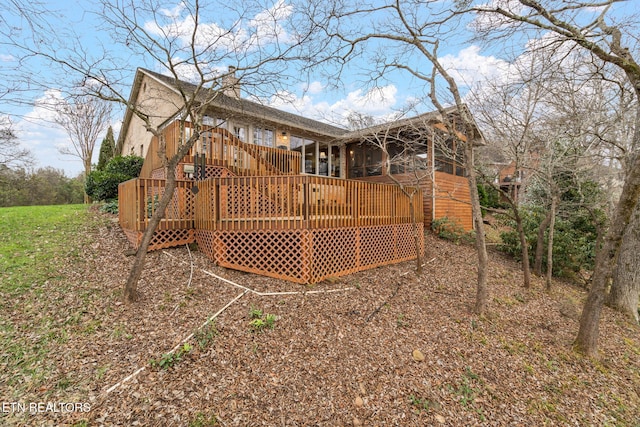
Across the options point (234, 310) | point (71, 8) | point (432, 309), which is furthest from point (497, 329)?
point (71, 8)

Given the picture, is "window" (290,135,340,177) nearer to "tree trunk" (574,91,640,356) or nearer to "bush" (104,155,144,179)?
"bush" (104,155,144,179)

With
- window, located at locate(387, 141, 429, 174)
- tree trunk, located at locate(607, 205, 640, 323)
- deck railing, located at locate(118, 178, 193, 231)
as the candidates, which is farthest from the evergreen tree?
tree trunk, located at locate(607, 205, 640, 323)

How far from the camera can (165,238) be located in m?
6.37

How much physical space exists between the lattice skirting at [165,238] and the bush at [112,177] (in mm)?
5548

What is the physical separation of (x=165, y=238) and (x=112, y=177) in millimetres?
6824

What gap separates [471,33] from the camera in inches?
195

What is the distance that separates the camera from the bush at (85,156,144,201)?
10992mm

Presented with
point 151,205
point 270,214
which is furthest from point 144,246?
point 270,214

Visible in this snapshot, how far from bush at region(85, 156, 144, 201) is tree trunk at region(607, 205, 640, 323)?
16.1m

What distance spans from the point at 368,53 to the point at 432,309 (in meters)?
5.51

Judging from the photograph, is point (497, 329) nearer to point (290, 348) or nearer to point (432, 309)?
point (432, 309)

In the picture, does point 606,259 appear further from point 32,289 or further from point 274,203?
point 32,289

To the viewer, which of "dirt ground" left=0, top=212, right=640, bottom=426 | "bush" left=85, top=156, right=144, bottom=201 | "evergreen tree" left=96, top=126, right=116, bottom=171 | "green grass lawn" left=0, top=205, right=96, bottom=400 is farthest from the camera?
"evergreen tree" left=96, top=126, right=116, bottom=171

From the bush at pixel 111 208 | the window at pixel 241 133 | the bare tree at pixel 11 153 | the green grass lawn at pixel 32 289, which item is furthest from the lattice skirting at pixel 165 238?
the window at pixel 241 133
